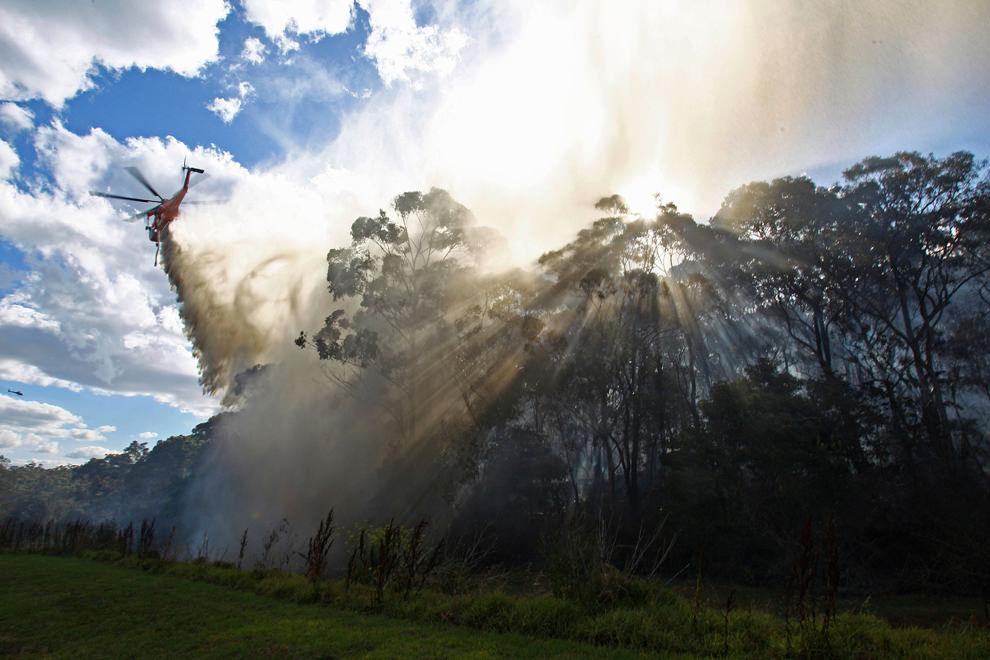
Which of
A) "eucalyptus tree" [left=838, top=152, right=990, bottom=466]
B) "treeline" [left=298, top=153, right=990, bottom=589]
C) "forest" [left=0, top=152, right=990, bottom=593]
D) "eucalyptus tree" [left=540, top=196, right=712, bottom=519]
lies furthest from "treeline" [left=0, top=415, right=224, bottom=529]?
"eucalyptus tree" [left=838, top=152, right=990, bottom=466]

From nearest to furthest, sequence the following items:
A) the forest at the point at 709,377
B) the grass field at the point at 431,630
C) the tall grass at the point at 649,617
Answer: the tall grass at the point at 649,617
the grass field at the point at 431,630
the forest at the point at 709,377

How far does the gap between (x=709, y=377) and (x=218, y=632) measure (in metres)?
33.7

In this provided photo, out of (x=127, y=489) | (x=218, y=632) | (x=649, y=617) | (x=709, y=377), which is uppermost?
(x=709, y=377)

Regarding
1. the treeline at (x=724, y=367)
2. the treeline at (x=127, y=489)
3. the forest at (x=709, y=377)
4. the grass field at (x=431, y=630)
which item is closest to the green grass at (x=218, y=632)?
the grass field at (x=431, y=630)

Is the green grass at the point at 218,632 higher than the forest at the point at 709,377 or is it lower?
lower

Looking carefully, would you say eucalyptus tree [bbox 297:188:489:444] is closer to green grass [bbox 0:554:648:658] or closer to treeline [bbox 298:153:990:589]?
treeline [bbox 298:153:990:589]

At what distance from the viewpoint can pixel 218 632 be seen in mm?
7070

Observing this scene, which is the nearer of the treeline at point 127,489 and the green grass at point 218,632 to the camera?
the green grass at point 218,632

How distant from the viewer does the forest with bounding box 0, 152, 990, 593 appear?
17797 mm

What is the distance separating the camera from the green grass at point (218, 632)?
5914 mm

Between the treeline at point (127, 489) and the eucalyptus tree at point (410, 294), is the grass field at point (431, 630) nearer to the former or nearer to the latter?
the eucalyptus tree at point (410, 294)

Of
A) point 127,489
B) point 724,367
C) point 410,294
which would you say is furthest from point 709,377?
point 127,489

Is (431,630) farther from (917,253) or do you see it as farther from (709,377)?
(709,377)

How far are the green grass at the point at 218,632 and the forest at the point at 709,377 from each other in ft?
13.9
